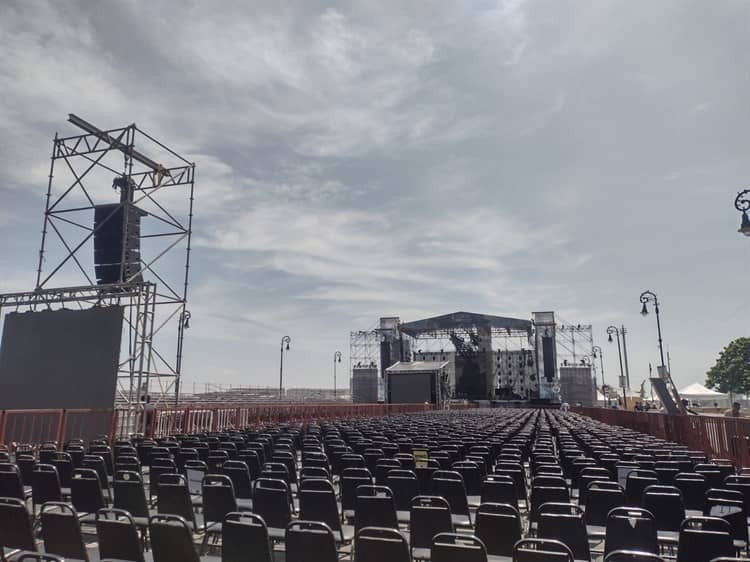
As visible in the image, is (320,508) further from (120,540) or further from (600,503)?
(600,503)

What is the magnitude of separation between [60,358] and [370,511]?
46.1 feet

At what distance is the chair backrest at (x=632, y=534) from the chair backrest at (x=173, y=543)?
2998 millimetres

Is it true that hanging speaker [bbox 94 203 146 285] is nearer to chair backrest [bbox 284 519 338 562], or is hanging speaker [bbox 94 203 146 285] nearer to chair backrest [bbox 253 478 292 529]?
chair backrest [bbox 253 478 292 529]

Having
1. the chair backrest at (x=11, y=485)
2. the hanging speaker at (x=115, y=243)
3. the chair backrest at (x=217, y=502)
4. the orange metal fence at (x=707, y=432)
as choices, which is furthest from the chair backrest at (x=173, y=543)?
the hanging speaker at (x=115, y=243)

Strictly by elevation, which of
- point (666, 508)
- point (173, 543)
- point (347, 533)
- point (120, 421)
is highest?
point (120, 421)

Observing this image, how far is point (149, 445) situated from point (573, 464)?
21.0 ft

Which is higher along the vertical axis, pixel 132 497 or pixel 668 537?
pixel 132 497

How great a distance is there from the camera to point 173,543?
11.3 feet

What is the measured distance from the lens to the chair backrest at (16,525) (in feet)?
12.9

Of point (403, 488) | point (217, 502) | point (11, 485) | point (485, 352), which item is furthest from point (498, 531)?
point (485, 352)

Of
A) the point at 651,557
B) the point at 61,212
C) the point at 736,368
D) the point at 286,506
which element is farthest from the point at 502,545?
the point at 736,368

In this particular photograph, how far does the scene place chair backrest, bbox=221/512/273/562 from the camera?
11.4 feet

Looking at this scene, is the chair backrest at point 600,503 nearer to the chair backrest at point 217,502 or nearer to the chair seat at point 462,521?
the chair seat at point 462,521

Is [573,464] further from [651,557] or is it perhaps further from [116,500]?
[116,500]
